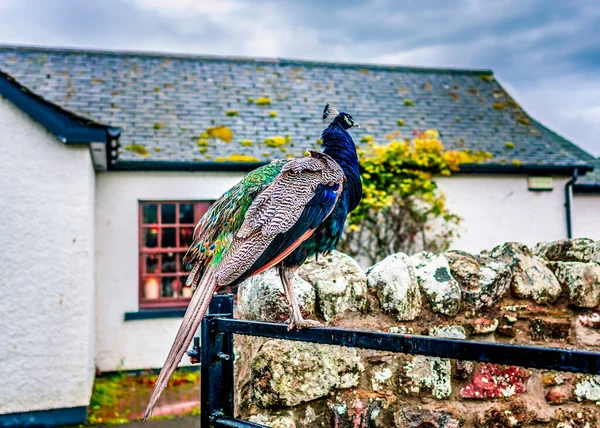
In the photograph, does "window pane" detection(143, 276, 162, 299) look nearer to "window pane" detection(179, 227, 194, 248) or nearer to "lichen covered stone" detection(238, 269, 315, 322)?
"window pane" detection(179, 227, 194, 248)

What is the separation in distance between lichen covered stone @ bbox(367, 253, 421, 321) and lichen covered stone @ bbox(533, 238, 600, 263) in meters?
0.92

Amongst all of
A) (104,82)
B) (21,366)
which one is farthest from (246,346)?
(104,82)

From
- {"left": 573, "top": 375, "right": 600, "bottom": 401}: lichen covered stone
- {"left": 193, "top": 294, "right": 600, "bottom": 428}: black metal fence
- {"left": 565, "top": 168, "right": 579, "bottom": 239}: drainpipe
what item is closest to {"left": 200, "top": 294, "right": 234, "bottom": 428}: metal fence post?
{"left": 193, "top": 294, "right": 600, "bottom": 428}: black metal fence

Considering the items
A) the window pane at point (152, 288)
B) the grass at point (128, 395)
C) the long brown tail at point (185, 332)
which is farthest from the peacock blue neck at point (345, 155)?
the window pane at point (152, 288)

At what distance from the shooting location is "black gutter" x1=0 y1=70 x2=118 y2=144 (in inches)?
256

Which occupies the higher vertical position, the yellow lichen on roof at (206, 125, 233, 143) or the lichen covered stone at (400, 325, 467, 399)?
the yellow lichen on roof at (206, 125, 233, 143)

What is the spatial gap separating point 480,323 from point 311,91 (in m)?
9.92

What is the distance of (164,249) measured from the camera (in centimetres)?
921

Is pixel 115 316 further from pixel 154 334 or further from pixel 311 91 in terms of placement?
pixel 311 91

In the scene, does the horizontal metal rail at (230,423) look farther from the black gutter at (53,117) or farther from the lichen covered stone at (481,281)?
the black gutter at (53,117)

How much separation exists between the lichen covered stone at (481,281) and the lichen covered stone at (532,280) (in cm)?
5

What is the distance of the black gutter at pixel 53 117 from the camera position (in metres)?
6.51

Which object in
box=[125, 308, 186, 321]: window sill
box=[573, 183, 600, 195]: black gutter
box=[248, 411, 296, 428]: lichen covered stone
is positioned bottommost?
box=[125, 308, 186, 321]: window sill

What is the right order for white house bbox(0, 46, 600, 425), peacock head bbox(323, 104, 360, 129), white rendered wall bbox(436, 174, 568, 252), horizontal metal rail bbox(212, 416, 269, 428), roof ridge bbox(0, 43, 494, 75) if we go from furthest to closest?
roof ridge bbox(0, 43, 494, 75)
white rendered wall bbox(436, 174, 568, 252)
white house bbox(0, 46, 600, 425)
peacock head bbox(323, 104, 360, 129)
horizontal metal rail bbox(212, 416, 269, 428)
